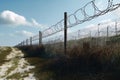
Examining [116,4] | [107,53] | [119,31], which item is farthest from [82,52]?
[119,31]

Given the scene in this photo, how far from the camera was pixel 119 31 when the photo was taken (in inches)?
1506

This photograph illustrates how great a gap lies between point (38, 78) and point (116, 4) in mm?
8986

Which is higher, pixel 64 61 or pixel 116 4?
pixel 116 4

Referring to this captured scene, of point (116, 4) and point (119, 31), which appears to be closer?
point (116, 4)

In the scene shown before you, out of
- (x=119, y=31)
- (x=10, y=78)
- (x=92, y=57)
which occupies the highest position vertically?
(x=119, y=31)

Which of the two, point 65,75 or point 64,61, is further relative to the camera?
point 64,61

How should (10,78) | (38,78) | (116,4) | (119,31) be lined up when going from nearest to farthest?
(116,4) → (38,78) → (10,78) → (119,31)

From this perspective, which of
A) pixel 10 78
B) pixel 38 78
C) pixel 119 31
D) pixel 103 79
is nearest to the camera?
pixel 103 79

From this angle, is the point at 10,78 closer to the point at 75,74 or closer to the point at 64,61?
the point at 64,61

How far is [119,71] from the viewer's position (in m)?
20.3

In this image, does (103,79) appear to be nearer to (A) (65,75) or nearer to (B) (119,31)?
(A) (65,75)

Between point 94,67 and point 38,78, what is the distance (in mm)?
5331

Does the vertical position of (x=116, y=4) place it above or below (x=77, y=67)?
above

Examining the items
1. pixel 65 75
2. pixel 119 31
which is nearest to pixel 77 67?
pixel 65 75
